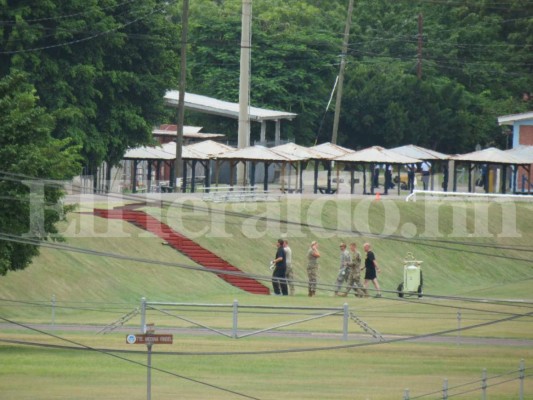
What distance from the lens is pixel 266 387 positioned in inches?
1065

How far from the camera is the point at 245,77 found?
→ 6606 centimetres

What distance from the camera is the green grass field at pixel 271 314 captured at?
27.6 meters

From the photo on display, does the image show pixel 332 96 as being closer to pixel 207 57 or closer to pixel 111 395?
pixel 207 57

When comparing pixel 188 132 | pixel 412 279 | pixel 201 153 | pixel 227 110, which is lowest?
pixel 412 279

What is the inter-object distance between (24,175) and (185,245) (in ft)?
55.2

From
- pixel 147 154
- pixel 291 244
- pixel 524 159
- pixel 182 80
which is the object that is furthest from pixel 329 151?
pixel 291 244

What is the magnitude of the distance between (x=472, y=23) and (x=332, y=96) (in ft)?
54.9

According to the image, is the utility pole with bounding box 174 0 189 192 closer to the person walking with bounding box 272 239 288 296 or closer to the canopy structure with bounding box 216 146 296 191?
the canopy structure with bounding box 216 146 296 191

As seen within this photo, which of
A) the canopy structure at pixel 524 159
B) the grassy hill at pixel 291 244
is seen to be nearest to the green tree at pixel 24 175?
the grassy hill at pixel 291 244

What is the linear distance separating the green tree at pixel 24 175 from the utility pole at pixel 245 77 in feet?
103

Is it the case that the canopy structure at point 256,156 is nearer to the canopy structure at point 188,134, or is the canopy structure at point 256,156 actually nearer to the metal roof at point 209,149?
the metal roof at point 209,149

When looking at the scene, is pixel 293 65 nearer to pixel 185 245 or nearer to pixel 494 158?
pixel 494 158

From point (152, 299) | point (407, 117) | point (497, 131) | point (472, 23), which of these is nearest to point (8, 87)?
point (152, 299)

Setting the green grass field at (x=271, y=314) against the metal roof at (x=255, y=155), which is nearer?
the green grass field at (x=271, y=314)
